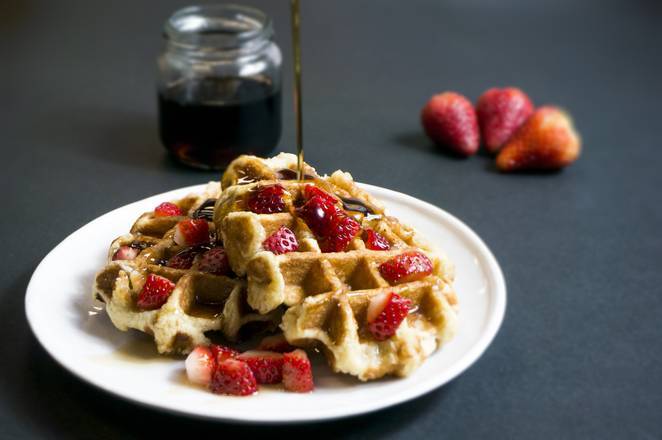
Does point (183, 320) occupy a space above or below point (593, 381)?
above

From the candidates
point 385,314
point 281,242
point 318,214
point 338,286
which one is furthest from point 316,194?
point 385,314

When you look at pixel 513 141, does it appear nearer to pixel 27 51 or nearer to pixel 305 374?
pixel 305 374

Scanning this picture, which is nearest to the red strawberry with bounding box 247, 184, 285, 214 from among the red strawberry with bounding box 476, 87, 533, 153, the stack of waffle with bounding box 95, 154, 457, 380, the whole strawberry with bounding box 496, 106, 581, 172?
the stack of waffle with bounding box 95, 154, 457, 380

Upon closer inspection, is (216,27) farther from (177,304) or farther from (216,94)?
(177,304)

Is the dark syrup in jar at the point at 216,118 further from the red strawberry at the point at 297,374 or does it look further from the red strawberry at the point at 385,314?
the red strawberry at the point at 297,374

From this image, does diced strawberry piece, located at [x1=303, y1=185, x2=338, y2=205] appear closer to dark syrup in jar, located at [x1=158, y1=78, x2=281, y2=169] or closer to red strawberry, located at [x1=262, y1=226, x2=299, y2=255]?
red strawberry, located at [x1=262, y1=226, x2=299, y2=255]

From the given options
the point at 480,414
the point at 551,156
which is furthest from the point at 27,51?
the point at 480,414
